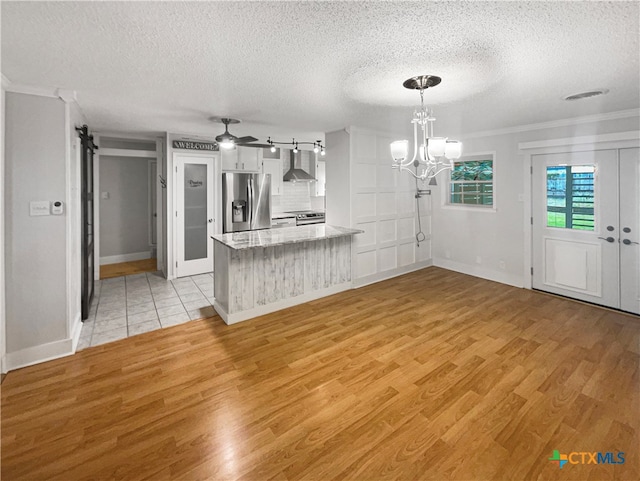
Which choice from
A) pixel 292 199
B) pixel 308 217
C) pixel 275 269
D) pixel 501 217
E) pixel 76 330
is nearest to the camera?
pixel 76 330

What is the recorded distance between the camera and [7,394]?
7.75 ft

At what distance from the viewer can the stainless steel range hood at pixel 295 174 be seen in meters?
6.83

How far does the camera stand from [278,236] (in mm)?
4047

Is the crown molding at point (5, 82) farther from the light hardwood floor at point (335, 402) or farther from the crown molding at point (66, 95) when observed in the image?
the light hardwood floor at point (335, 402)

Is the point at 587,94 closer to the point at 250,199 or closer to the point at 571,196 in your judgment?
the point at 571,196

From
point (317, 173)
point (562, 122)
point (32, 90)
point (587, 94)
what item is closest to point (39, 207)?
point (32, 90)

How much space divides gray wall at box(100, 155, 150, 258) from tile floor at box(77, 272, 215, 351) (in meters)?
1.53

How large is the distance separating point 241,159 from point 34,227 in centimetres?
377

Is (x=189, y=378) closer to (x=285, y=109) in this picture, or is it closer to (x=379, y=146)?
(x=285, y=109)

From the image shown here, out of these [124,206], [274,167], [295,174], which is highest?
[274,167]

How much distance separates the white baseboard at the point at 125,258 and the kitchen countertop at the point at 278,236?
12.6 ft

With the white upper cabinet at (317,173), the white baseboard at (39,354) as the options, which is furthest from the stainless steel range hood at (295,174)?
the white baseboard at (39,354)

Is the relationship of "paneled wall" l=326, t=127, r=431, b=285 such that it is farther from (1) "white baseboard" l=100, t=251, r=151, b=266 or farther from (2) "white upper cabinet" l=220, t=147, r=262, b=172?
(1) "white baseboard" l=100, t=251, r=151, b=266

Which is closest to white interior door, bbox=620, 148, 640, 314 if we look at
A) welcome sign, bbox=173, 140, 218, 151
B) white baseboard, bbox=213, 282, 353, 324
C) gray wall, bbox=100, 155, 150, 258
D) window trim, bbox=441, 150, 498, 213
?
window trim, bbox=441, 150, 498, 213
